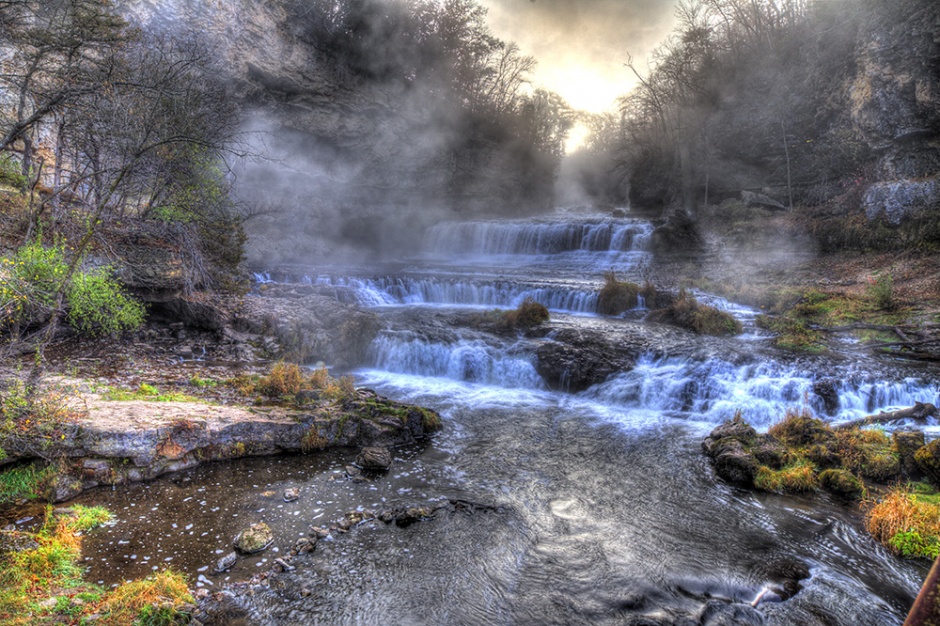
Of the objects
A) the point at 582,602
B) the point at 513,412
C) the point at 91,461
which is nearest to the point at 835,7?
the point at 513,412

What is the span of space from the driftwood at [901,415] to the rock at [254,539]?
9.29 metres

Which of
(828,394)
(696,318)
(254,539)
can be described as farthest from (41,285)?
(696,318)

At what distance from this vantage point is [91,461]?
540cm

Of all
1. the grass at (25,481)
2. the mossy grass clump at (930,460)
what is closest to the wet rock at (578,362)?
the mossy grass clump at (930,460)

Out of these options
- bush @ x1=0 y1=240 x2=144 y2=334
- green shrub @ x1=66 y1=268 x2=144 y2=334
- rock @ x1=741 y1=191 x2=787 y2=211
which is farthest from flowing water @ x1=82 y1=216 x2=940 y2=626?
rock @ x1=741 y1=191 x2=787 y2=211

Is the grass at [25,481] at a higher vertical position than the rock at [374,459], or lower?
lower

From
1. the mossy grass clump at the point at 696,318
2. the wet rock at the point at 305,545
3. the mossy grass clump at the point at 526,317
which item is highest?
the mossy grass clump at the point at 696,318

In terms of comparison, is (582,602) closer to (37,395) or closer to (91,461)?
(91,461)

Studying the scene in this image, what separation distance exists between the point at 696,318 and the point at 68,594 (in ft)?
46.3

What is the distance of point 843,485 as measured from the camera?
6.12m

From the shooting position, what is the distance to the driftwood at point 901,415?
7815 millimetres

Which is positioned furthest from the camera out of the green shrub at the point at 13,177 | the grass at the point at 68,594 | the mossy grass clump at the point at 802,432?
the green shrub at the point at 13,177

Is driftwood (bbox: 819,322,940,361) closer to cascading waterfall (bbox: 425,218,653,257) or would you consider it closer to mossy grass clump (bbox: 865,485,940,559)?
mossy grass clump (bbox: 865,485,940,559)

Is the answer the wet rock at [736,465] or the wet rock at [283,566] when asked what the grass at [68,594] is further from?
the wet rock at [736,465]
